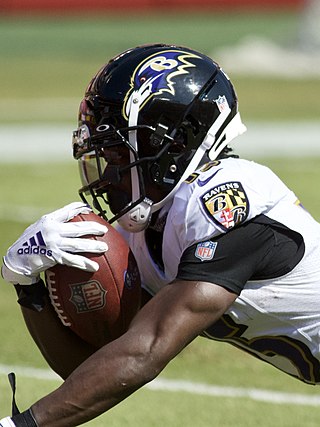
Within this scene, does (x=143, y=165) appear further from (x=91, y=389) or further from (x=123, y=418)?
(x=123, y=418)

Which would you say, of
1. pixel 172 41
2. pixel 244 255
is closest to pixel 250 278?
pixel 244 255

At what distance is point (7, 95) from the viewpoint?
1800 cm

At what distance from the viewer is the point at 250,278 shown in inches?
136

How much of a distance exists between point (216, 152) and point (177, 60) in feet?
1.12

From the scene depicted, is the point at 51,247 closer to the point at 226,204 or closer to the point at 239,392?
the point at 226,204

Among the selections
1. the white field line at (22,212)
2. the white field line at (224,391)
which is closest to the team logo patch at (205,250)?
the white field line at (224,391)

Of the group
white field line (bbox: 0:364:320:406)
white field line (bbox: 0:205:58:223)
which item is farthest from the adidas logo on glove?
white field line (bbox: 0:205:58:223)

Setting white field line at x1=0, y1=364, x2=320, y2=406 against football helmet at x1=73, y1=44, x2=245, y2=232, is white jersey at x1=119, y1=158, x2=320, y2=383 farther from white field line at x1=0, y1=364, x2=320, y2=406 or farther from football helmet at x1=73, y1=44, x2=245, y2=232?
white field line at x1=0, y1=364, x2=320, y2=406

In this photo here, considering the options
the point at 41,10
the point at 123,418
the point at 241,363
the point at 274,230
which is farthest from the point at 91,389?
the point at 41,10

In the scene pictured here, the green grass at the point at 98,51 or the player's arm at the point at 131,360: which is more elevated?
the player's arm at the point at 131,360

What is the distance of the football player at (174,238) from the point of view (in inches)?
123

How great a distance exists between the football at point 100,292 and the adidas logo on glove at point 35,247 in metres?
0.15

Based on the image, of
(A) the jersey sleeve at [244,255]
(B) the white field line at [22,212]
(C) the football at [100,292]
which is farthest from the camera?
(B) the white field line at [22,212]

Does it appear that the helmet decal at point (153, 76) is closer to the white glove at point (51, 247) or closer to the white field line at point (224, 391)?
the white glove at point (51, 247)
